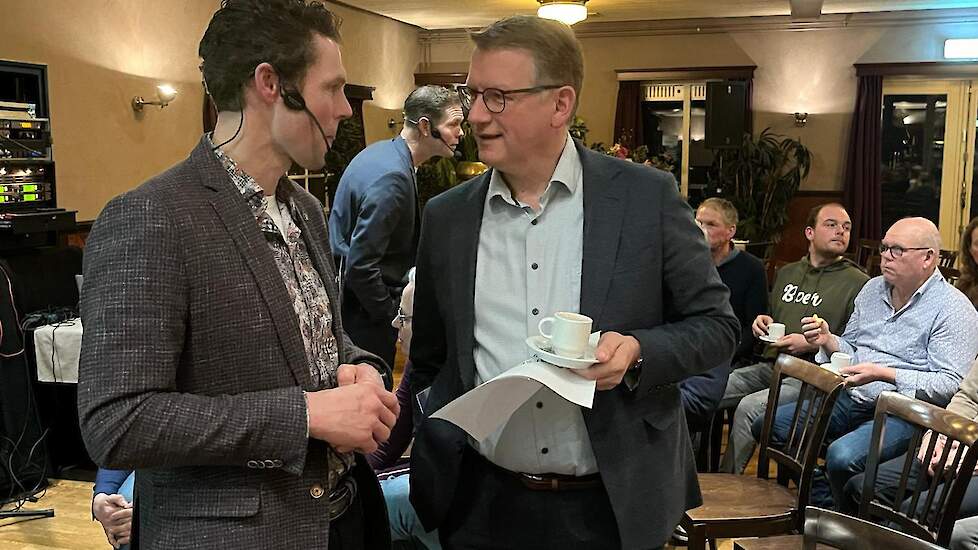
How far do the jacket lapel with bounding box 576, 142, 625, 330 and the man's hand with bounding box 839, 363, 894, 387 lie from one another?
2219mm

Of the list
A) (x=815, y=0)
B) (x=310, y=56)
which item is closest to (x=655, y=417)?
(x=310, y=56)

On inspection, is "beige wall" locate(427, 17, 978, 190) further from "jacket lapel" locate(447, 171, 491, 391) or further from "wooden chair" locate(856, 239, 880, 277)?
"jacket lapel" locate(447, 171, 491, 391)

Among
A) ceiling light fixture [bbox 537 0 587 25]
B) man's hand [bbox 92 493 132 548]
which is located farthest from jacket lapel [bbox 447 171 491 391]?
ceiling light fixture [bbox 537 0 587 25]

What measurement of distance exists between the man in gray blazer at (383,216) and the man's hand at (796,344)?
1708 mm

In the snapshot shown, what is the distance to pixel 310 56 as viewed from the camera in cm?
123

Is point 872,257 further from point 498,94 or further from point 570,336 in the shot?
point 570,336

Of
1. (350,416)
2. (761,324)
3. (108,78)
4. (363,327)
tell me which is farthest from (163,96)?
(350,416)

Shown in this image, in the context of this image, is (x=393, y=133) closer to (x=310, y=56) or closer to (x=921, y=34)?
(x=921, y=34)

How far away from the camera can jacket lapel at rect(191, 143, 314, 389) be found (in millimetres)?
1162

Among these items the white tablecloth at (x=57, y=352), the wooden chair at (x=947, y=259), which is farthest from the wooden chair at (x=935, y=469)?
the wooden chair at (x=947, y=259)

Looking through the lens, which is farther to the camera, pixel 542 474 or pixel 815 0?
pixel 815 0

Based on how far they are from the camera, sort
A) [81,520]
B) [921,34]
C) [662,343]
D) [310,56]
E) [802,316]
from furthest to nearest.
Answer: [921,34], [802,316], [81,520], [662,343], [310,56]

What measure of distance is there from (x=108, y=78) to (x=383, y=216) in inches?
137

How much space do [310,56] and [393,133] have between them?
908 cm
